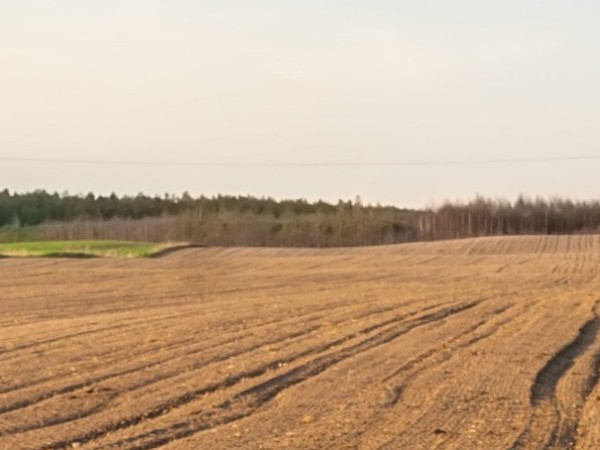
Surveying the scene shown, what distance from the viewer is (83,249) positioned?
6078 centimetres

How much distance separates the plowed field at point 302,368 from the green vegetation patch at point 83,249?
24028mm

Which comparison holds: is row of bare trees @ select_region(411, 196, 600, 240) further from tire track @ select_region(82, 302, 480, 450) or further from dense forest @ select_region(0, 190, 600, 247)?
tire track @ select_region(82, 302, 480, 450)

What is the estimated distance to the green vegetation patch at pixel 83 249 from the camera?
57.8 m

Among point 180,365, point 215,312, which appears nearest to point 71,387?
point 180,365

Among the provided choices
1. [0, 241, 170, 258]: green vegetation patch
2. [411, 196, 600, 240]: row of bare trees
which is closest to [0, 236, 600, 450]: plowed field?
[0, 241, 170, 258]: green vegetation patch

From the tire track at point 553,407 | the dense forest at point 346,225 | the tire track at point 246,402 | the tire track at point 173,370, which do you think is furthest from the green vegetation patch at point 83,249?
the tire track at point 553,407

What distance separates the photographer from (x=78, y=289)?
34.2 meters

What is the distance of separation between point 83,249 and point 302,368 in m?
46.7

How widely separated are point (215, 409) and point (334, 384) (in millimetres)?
2098

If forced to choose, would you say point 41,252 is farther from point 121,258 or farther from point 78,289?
point 78,289

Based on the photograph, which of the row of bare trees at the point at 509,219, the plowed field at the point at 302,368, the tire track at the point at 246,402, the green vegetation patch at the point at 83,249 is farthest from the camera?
the row of bare trees at the point at 509,219

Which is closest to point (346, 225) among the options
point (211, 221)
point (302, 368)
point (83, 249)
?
point (211, 221)

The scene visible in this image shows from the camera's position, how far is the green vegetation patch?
57812 millimetres

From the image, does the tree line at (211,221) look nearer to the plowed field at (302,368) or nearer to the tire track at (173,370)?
the plowed field at (302,368)
